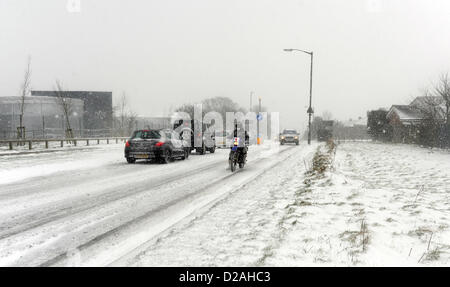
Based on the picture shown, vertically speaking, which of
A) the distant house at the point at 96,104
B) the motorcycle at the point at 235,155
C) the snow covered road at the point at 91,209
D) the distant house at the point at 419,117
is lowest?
the snow covered road at the point at 91,209

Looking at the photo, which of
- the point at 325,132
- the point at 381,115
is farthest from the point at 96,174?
the point at 381,115

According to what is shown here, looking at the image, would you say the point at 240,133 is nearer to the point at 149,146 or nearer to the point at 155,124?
the point at 149,146

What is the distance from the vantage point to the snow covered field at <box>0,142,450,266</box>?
372cm

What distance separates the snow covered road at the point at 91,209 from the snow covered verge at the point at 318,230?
23.8 inches

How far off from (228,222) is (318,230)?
139 centimetres

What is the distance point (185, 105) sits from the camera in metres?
87.6

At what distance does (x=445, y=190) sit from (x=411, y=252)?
4573mm

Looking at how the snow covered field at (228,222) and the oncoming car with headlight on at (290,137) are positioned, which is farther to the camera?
the oncoming car with headlight on at (290,137)

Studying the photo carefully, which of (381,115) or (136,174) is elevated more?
(381,115)

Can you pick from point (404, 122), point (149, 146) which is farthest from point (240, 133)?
point (404, 122)

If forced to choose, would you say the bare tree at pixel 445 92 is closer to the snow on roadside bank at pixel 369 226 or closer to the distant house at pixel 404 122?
the distant house at pixel 404 122

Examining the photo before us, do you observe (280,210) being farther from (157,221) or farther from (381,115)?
(381,115)

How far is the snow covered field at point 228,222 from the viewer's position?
12.2 feet

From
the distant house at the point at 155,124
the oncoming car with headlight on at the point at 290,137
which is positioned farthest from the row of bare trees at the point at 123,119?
the oncoming car with headlight on at the point at 290,137
